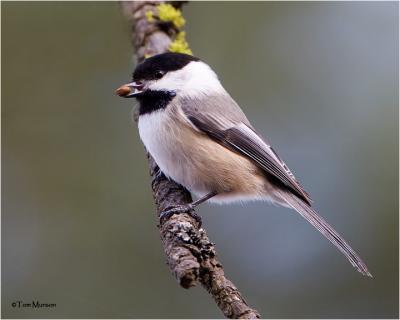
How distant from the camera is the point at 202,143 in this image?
7.63 ft

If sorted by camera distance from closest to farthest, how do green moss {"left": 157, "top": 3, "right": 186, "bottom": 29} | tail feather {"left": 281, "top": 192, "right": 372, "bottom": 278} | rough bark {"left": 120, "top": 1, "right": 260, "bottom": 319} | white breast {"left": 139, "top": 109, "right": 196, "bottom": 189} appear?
rough bark {"left": 120, "top": 1, "right": 260, "bottom": 319}
tail feather {"left": 281, "top": 192, "right": 372, "bottom": 278}
white breast {"left": 139, "top": 109, "right": 196, "bottom": 189}
green moss {"left": 157, "top": 3, "right": 186, "bottom": 29}

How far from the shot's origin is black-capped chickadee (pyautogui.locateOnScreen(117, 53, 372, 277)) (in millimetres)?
2291

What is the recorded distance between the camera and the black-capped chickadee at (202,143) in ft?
7.52

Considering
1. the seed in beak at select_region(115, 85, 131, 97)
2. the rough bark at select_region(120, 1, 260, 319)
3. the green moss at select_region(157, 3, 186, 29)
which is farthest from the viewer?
the green moss at select_region(157, 3, 186, 29)

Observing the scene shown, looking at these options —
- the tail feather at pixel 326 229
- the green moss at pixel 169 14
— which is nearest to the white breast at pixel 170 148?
the tail feather at pixel 326 229

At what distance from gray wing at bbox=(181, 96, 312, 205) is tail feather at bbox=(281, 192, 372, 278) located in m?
0.04

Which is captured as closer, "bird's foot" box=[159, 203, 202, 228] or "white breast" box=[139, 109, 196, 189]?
"bird's foot" box=[159, 203, 202, 228]

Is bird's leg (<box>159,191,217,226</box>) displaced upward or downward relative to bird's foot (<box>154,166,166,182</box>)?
downward

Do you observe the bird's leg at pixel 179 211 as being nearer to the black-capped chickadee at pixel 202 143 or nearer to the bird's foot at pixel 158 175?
the black-capped chickadee at pixel 202 143

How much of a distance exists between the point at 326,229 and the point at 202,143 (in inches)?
25.6

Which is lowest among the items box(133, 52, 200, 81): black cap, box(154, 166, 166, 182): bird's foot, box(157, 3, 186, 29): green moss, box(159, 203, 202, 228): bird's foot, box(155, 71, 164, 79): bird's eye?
box(159, 203, 202, 228): bird's foot

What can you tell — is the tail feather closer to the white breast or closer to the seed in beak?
the white breast

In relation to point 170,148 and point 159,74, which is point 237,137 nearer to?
point 170,148

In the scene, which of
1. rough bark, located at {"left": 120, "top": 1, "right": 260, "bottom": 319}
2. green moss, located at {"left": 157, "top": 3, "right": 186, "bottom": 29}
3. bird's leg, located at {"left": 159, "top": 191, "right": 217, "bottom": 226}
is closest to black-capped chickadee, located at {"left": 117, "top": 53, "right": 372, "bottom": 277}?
rough bark, located at {"left": 120, "top": 1, "right": 260, "bottom": 319}
